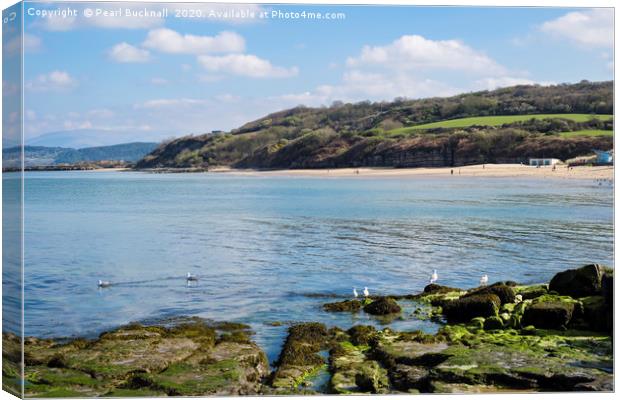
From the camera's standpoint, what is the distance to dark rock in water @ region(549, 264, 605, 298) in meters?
9.02

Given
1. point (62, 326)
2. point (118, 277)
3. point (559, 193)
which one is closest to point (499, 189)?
point (559, 193)

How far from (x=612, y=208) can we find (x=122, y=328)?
5538 millimetres

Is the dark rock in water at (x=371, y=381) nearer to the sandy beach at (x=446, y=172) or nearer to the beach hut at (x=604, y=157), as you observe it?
the beach hut at (x=604, y=157)

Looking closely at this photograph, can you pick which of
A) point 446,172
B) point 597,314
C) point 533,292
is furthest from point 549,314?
point 446,172

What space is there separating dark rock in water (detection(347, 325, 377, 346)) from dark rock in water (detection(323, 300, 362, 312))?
2.73 ft

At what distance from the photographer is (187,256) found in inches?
414

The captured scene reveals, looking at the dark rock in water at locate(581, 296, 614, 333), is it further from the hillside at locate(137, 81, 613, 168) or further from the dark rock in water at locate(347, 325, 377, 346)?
the dark rock in water at locate(347, 325, 377, 346)

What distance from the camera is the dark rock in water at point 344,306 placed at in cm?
963

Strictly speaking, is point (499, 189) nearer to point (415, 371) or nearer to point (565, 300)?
point (565, 300)

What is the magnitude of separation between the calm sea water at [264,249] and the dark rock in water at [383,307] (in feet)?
0.89

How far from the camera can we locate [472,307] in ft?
30.0

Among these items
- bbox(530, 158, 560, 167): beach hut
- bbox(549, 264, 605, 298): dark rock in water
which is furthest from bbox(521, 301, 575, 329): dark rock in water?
bbox(530, 158, 560, 167): beach hut

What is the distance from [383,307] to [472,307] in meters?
1.06

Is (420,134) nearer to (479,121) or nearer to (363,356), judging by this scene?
(479,121)
